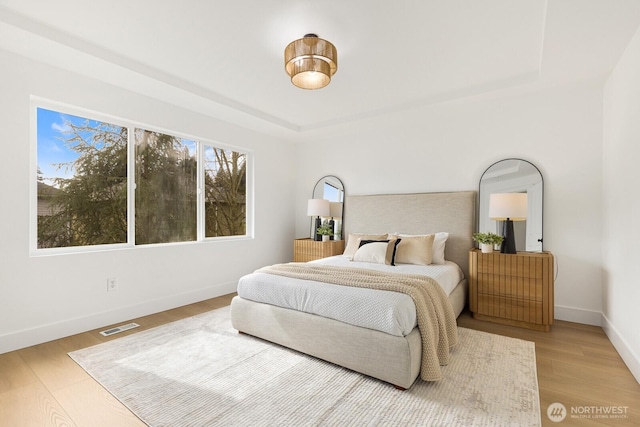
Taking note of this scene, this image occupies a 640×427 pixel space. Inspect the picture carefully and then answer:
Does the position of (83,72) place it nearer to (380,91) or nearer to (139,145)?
(139,145)

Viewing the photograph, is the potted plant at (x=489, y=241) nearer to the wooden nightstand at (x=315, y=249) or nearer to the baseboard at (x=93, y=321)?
the wooden nightstand at (x=315, y=249)

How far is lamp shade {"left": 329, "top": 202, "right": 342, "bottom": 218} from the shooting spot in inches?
191

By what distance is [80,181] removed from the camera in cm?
304

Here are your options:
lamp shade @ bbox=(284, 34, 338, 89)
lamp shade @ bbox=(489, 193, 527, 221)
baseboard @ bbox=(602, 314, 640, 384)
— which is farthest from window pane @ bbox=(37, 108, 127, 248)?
baseboard @ bbox=(602, 314, 640, 384)

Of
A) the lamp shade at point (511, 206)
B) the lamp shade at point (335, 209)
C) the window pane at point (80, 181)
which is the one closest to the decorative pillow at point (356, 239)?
the lamp shade at point (335, 209)

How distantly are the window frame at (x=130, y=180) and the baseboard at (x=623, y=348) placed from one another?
4.19 meters

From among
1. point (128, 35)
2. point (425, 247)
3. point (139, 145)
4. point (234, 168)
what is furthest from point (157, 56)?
point (425, 247)

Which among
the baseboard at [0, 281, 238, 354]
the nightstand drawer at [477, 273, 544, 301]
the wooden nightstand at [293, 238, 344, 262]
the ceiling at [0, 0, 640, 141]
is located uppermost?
the ceiling at [0, 0, 640, 141]

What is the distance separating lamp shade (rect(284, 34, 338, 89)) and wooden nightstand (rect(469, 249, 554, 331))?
2.43 m

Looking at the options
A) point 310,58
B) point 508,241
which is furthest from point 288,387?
point 508,241

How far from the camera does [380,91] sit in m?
3.46

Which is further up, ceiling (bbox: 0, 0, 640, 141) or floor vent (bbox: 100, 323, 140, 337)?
ceiling (bbox: 0, 0, 640, 141)

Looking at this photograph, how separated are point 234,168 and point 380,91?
7.78 ft

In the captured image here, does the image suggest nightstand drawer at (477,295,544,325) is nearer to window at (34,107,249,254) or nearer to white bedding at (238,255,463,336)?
white bedding at (238,255,463,336)
